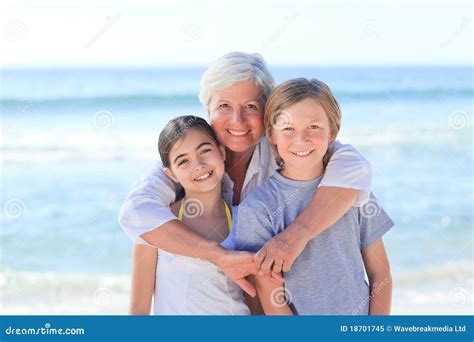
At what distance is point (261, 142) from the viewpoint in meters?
3.78

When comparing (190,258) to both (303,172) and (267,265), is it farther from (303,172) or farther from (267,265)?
(303,172)

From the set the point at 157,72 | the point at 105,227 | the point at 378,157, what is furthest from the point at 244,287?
the point at 157,72

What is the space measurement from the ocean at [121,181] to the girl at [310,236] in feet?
10.4

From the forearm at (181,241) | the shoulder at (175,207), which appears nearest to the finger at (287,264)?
the forearm at (181,241)

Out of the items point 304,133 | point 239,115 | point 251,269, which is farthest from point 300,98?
point 251,269

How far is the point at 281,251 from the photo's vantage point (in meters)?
3.16

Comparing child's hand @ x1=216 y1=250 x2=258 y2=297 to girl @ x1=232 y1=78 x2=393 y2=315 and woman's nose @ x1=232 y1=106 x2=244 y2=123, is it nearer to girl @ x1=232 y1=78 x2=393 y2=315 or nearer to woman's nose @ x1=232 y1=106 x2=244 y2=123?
girl @ x1=232 y1=78 x2=393 y2=315

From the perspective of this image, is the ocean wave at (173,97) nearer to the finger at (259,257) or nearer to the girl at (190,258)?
the girl at (190,258)

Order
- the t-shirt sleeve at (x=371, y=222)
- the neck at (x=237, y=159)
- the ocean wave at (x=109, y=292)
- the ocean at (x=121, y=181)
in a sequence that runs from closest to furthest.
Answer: the t-shirt sleeve at (x=371, y=222)
the neck at (x=237, y=159)
the ocean wave at (x=109, y=292)
the ocean at (x=121, y=181)

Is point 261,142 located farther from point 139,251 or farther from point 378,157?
point 378,157

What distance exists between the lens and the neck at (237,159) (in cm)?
382

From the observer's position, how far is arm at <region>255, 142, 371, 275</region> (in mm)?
3166

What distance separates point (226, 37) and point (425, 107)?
22.8 feet

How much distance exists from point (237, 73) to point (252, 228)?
874 millimetres
